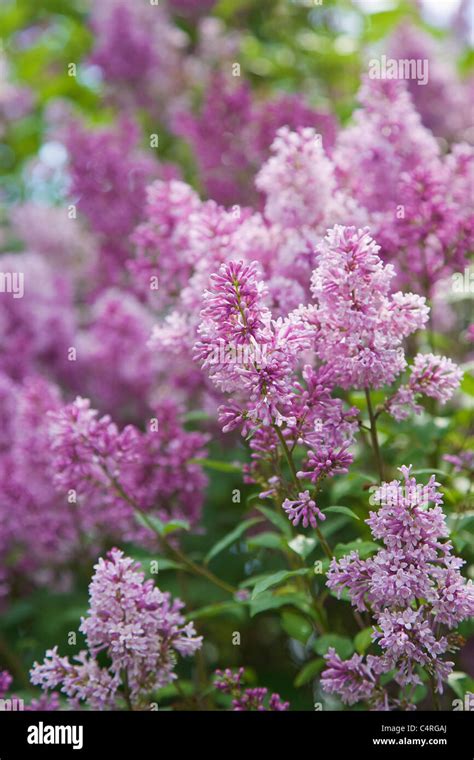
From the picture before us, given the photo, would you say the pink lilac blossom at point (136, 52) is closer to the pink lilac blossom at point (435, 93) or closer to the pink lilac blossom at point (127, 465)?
the pink lilac blossom at point (435, 93)

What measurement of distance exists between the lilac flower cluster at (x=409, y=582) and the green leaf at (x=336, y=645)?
23 cm

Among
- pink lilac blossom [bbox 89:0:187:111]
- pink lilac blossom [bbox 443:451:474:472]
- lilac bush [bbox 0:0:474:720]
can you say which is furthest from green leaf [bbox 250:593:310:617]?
pink lilac blossom [bbox 89:0:187:111]

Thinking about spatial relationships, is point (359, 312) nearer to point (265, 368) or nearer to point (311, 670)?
point (265, 368)

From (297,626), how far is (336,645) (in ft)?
0.48

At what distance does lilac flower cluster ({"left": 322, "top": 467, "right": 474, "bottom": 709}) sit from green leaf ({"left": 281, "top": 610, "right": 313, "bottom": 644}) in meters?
0.37

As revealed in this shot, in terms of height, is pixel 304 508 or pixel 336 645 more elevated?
pixel 304 508

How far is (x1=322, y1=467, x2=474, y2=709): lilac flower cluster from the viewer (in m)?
1.35

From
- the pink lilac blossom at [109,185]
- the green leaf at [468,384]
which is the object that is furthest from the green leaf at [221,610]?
the pink lilac blossom at [109,185]

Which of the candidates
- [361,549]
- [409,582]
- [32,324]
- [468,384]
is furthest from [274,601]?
[32,324]

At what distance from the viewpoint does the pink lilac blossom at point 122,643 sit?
1.52m

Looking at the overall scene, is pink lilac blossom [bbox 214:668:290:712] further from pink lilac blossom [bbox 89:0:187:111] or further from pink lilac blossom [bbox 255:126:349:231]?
pink lilac blossom [bbox 89:0:187:111]

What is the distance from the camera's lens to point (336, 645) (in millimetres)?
1663
